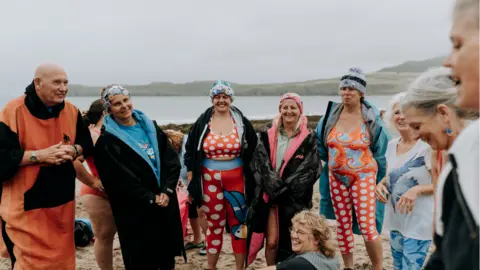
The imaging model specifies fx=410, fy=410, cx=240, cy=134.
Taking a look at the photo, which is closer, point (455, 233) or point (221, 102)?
point (455, 233)

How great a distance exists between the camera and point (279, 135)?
3838 millimetres

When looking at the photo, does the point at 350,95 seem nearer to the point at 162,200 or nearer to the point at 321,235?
the point at 321,235

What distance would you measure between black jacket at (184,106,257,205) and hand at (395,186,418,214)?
1335 millimetres

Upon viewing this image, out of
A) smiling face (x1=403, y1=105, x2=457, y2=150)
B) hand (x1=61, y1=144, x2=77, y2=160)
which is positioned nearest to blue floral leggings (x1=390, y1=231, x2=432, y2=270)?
smiling face (x1=403, y1=105, x2=457, y2=150)

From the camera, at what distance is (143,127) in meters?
3.63

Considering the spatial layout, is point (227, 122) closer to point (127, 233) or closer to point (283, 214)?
point (283, 214)

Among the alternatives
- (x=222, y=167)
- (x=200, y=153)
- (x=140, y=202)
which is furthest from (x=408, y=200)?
(x=140, y=202)

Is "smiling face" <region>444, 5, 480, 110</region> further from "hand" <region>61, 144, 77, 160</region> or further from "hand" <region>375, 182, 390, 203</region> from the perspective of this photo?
"hand" <region>61, 144, 77, 160</region>

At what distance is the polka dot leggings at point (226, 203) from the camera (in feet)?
12.6

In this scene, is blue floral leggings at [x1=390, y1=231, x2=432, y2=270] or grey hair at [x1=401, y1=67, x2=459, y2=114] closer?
grey hair at [x1=401, y1=67, x2=459, y2=114]

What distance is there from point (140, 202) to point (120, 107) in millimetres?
824

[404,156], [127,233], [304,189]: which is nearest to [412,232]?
[404,156]

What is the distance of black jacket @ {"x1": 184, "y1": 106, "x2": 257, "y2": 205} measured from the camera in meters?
3.86

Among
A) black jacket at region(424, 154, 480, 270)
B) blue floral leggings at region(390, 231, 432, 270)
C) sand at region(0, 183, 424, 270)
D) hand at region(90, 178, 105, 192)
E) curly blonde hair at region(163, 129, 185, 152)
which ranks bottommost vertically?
sand at region(0, 183, 424, 270)
